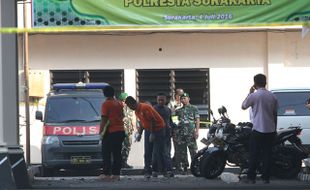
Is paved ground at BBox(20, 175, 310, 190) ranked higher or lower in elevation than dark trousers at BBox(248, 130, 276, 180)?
lower

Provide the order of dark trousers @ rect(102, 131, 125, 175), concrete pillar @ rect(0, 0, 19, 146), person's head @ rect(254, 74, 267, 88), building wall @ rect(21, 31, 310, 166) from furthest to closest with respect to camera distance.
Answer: building wall @ rect(21, 31, 310, 166), dark trousers @ rect(102, 131, 125, 175), person's head @ rect(254, 74, 267, 88), concrete pillar @ rect(0, 0, 19, 146)

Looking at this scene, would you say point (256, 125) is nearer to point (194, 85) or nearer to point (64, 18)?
point (64, 18)

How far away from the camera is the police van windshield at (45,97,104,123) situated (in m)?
13.8

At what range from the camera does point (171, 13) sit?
962cm

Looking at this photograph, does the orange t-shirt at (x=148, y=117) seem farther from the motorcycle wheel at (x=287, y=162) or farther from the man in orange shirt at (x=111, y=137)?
the motorcycle wheel at (x=287, y=162)

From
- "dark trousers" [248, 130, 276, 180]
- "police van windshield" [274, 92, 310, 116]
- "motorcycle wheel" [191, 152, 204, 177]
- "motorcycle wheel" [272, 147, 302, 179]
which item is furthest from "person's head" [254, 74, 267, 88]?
"police van windshield" [274, 92, 310, 116]

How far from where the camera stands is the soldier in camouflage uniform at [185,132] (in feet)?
45.1

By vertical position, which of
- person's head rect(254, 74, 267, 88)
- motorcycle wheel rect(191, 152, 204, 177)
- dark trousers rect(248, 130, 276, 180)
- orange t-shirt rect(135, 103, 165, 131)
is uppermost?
person's head rect(254, 74, 267, 88)

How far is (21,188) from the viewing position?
10.1 meters

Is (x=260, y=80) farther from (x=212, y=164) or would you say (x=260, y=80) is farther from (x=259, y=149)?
(x=212, y=164)

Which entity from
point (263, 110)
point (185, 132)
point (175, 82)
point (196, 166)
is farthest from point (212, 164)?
point (175, 82)

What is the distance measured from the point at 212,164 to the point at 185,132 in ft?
8.29

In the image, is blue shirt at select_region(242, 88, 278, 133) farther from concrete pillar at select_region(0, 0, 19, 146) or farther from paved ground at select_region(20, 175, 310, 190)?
concrete pillar at select_region(0, 0, 19, 146)

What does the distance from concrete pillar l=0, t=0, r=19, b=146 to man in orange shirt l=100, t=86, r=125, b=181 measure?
1923mm
